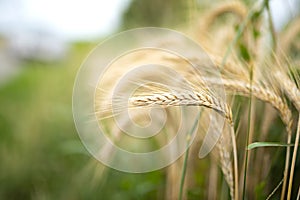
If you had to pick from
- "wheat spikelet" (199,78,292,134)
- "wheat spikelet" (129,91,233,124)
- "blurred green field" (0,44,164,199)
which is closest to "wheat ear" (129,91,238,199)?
"wheat spikelet" (129,91,233,124)

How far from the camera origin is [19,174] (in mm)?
2793

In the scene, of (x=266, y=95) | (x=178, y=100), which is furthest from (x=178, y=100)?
(x=266, y=95)

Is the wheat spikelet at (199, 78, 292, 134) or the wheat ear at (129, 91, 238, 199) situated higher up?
the wheat spikelet at (199, 78, 292, 134)

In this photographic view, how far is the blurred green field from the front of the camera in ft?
6.88

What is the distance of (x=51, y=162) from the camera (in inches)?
107

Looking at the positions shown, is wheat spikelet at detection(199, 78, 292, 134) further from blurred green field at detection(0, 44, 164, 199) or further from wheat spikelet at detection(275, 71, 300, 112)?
blurred green field at detection(0, 44, 164, 199)

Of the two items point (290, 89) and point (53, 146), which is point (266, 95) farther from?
point (53, 146)

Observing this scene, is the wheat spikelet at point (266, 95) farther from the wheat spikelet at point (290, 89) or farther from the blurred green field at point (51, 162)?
the blurred green field at point (51, 162)

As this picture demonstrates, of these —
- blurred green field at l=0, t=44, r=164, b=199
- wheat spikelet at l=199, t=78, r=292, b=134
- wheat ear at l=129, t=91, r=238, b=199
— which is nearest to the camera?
wheat ear at l=129, t=91, r=238, b=199

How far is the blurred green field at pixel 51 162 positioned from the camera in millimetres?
2098

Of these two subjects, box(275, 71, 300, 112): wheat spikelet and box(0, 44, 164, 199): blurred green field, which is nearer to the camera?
box(275, 71, 300, 112): wheat spikelet

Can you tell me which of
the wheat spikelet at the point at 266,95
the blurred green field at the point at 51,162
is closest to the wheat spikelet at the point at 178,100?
the wheat spikelet at the point at 266,95

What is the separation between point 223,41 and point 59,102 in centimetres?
205

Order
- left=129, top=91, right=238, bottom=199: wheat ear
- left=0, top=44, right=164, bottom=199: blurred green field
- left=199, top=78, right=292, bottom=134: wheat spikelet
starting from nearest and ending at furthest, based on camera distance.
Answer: left=129, top=91, right=238, bottom=199: wheat ear
left=199, top=78, right=292, bottom=134: wheat spikelet
left=0, top=44, right=164, bottom=199: blurred green field
